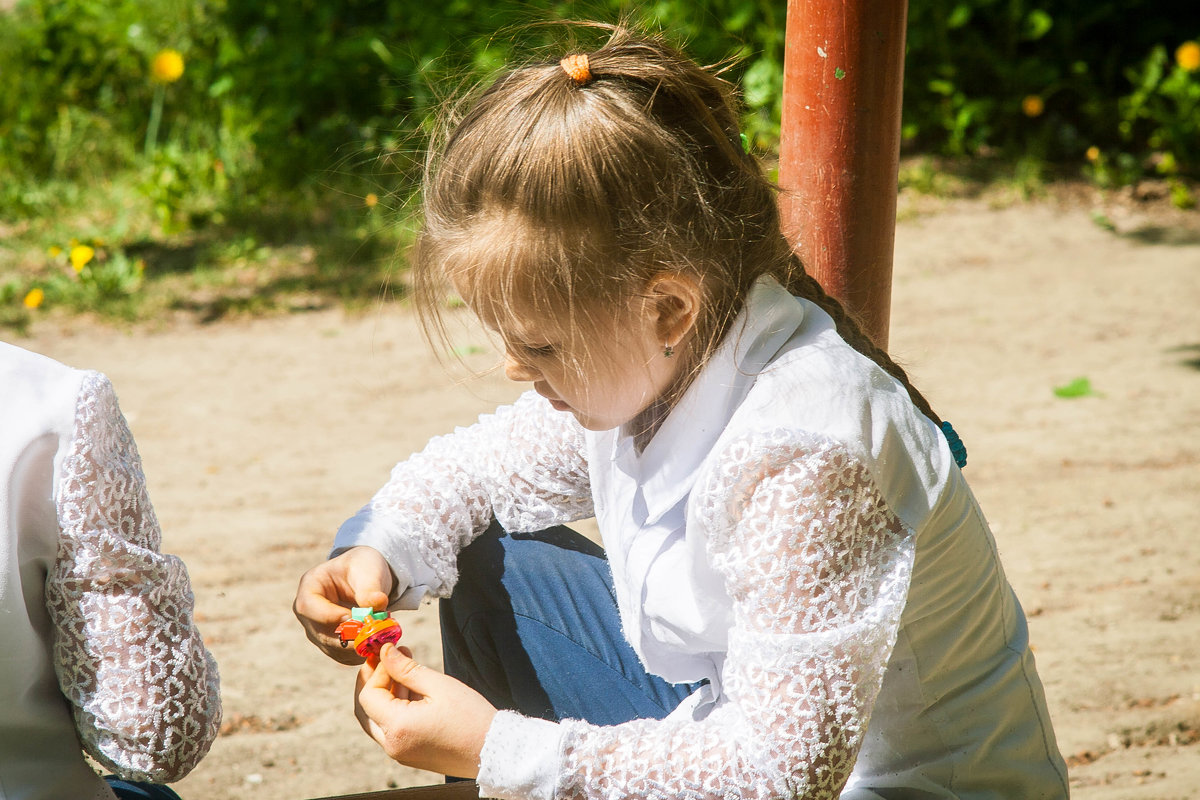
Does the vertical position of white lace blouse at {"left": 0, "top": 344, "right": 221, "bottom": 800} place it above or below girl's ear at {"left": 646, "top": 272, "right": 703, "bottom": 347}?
below

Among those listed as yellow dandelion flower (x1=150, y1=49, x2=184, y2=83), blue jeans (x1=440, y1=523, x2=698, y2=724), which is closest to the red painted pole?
blue jeans (x1=440, y1=523, x2=698, y2=724)

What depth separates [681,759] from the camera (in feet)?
3.89

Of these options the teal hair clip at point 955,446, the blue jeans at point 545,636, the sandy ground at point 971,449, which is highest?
the teal hair clip at point 955,446

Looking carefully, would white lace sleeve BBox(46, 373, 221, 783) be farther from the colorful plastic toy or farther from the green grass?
the green grass

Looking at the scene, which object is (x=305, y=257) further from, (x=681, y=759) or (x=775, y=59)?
(x=681, y=759)

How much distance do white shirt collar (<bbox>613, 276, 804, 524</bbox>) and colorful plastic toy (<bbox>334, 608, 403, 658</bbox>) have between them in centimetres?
35

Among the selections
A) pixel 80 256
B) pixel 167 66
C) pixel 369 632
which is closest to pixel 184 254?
pixel 80 256

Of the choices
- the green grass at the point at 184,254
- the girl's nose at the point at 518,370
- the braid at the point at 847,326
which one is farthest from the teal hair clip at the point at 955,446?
the green grass at the point at 184,254

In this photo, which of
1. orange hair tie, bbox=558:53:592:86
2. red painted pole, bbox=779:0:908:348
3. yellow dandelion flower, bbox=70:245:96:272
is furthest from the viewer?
yellow dandelion flower, bbox=70:245:96:272

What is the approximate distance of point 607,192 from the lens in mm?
1219

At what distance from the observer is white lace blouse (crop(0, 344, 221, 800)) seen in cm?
104

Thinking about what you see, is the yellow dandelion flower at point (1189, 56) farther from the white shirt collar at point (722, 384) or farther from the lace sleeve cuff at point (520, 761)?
the lace sleeve cuff at point (520, 761)

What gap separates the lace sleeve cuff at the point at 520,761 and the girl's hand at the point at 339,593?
0.94 ft

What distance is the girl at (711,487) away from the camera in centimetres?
115
